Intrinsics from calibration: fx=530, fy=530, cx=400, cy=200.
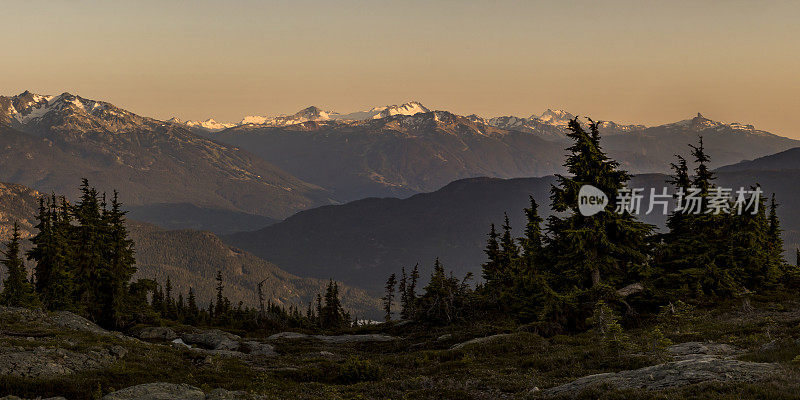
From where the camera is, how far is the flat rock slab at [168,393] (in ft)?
64.3

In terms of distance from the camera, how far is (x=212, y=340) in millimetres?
56562

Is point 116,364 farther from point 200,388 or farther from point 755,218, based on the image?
point 755,218

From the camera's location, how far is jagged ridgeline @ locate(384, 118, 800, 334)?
1742 inches

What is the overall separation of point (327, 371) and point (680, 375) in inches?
791

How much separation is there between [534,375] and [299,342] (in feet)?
139

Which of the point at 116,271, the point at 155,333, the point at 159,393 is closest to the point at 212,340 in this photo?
the point at 155,333

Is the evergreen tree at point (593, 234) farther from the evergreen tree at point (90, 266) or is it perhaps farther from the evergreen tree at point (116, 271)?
the evergreen tree at point (90, 266)

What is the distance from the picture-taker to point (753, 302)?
43.8m

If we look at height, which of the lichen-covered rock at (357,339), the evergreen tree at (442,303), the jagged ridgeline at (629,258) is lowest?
the lichen-covered rock at (357,339)

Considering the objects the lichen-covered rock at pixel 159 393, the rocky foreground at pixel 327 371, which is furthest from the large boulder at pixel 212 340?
the lichen-covered rock at pixel 159 393

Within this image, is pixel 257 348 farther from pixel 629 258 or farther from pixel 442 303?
pixel 629 258

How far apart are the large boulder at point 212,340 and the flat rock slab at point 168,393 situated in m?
32.4

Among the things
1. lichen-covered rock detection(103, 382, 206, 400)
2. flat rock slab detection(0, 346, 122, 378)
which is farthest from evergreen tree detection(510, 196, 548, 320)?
flat rock slab detection(0, 346, 122, 378)

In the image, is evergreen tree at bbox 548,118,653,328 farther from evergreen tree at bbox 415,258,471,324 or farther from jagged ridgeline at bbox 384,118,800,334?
evergreen tree at bbox 415,258,471,324
